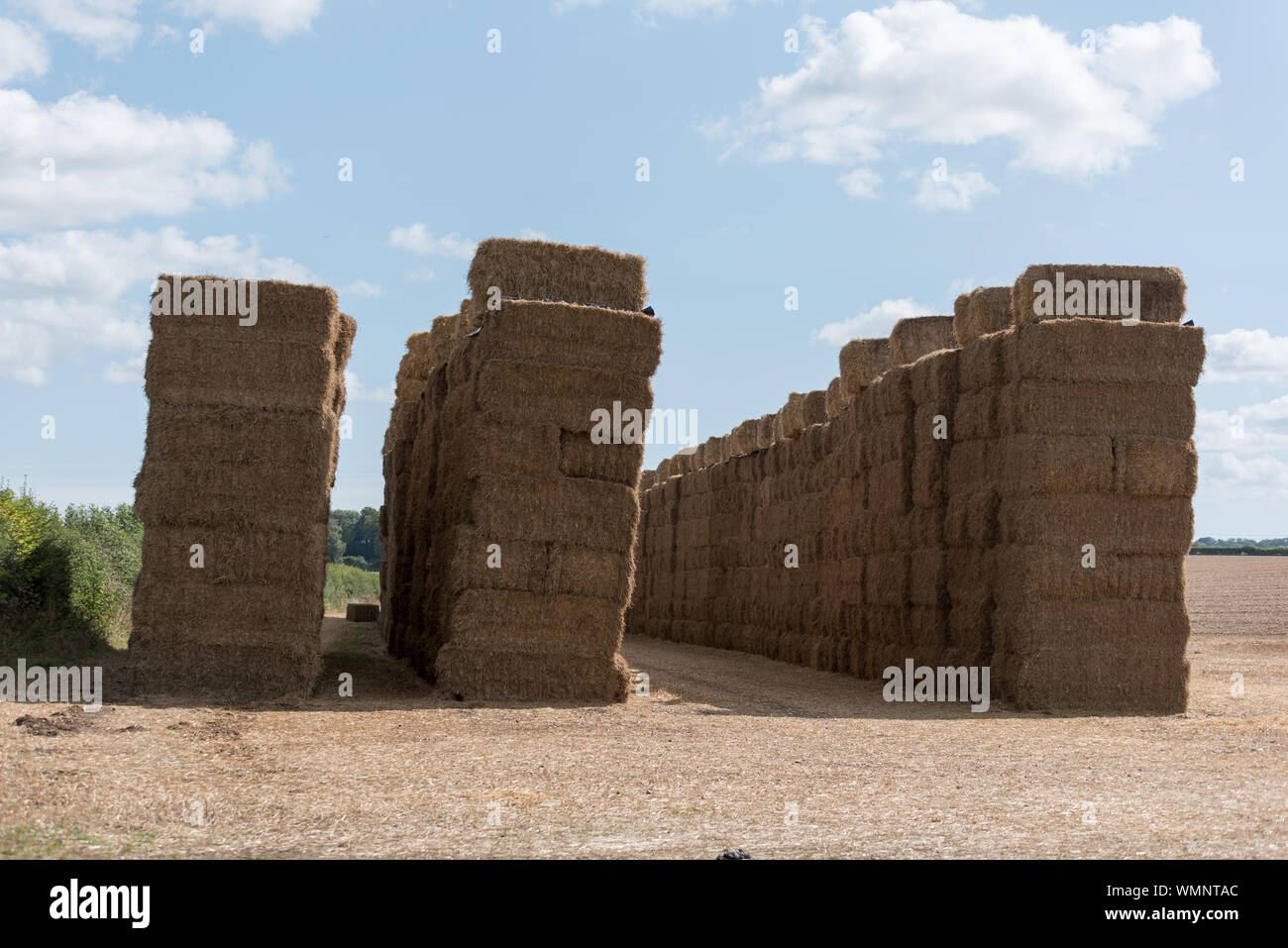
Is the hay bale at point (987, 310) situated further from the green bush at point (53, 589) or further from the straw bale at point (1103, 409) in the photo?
the green bush at point (53, 589)

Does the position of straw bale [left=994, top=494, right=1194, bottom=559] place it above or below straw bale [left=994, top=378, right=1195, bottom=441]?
below

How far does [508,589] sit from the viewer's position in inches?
475

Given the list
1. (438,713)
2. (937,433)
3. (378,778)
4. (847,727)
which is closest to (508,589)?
(438,713)

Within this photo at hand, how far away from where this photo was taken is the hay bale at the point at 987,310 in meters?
14.3

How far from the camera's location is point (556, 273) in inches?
494

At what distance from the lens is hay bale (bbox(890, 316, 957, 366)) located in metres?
16.6

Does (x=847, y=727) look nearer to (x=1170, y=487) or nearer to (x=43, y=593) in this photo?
(x=1170, y=487)

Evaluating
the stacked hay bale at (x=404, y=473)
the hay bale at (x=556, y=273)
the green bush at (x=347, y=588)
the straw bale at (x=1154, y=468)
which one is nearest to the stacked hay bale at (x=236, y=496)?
the hay bale at (x=556, y=273)

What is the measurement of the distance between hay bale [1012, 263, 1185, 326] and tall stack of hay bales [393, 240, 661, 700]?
4.09 metres

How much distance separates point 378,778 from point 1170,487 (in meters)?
9.17

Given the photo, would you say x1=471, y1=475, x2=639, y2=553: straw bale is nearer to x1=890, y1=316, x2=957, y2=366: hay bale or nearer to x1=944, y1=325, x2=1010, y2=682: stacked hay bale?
x1=944, y1=325, x2=1010, y2=682: stacked hay bale

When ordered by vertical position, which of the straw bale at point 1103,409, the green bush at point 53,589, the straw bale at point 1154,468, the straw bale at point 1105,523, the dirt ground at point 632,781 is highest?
the straw bale at point 1103,409

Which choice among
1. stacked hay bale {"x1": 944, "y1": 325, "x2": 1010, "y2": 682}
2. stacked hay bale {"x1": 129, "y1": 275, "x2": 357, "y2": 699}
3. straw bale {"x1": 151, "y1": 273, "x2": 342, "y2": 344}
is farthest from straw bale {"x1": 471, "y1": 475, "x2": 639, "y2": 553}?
stacked hay bale {"x1": 944, "y1": 325, "x2": 1010, "y2": 682}

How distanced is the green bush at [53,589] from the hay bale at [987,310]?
10950mm
